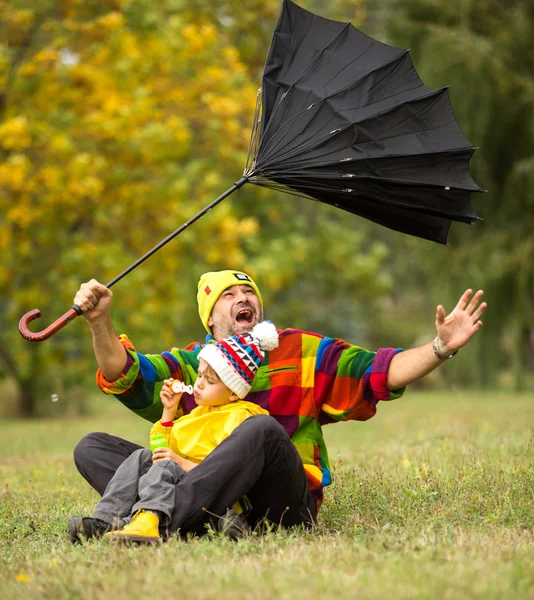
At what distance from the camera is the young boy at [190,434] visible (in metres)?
4.05

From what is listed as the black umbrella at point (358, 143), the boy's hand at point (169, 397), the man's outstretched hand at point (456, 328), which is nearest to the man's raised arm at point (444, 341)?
the man's outstretched hand at point (456, 328)

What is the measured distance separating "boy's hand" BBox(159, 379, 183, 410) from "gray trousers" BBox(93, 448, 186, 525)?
0.23 metres

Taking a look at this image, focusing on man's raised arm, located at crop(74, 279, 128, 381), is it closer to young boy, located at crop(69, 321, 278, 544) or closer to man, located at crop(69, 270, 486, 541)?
man, located at crop(69, 270, 486, 541)

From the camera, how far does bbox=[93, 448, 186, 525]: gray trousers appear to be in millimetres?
4023

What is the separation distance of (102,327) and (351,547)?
1571mm

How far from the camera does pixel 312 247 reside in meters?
20.7

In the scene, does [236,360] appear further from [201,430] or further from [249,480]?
[249,480]

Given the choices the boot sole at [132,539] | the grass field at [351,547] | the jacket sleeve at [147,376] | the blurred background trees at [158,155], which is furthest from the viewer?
the blurred background trees at [158,155]

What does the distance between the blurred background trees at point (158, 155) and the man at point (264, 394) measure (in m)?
9.28

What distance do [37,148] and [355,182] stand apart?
10.7 metres

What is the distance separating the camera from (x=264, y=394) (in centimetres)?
457

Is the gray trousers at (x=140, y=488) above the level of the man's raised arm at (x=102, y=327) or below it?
below

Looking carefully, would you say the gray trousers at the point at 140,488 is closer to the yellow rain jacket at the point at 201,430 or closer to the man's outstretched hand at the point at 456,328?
the yellow rain jacket at the point at 201,430

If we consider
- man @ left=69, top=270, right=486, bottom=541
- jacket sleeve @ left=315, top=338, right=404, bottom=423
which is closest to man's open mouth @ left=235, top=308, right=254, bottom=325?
man @ left=69, top=270, right=486, bottom=541
